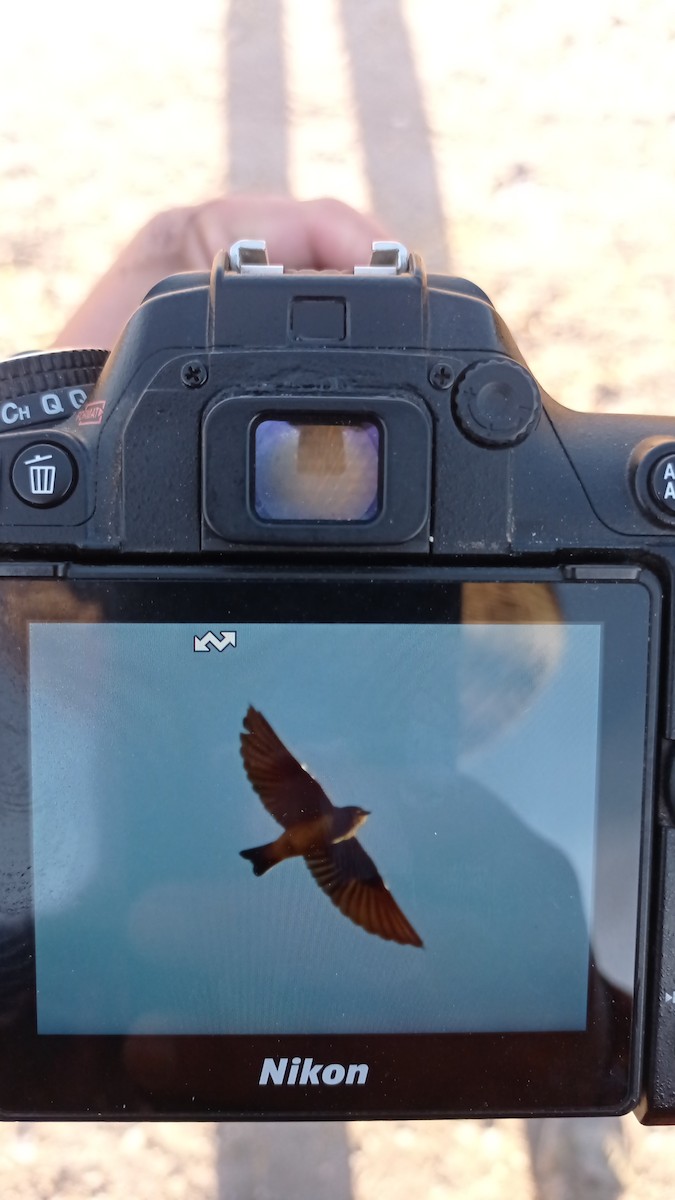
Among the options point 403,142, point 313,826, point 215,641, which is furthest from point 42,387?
point 403,142

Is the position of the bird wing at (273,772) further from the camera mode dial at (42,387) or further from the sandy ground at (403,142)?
the sandy ground at (403,142)

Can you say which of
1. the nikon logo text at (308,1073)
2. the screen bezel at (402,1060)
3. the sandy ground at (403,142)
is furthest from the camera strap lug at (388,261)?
the sandy ground at (403,142)

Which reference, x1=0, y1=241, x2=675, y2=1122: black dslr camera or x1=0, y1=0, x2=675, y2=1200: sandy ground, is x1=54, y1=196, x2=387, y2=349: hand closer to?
x1=0, y1=0, x2=675, y2=1200: sandy ground

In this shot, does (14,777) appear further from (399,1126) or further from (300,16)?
(300,16)

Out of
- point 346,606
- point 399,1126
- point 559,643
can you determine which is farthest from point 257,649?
point 399,1126

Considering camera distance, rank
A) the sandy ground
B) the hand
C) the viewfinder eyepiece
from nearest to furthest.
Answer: the viewfinder eyepiece, the hand, the sandy ground

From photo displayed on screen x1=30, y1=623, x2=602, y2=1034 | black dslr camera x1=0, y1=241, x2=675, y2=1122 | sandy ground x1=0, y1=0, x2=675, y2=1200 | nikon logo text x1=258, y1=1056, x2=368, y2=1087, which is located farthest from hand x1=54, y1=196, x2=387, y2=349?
nikon logo text x1=258, y1=1056, x2=368, y2=1087

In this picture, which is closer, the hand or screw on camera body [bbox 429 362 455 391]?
screw on camera body [bbox 429 362 455 391]
